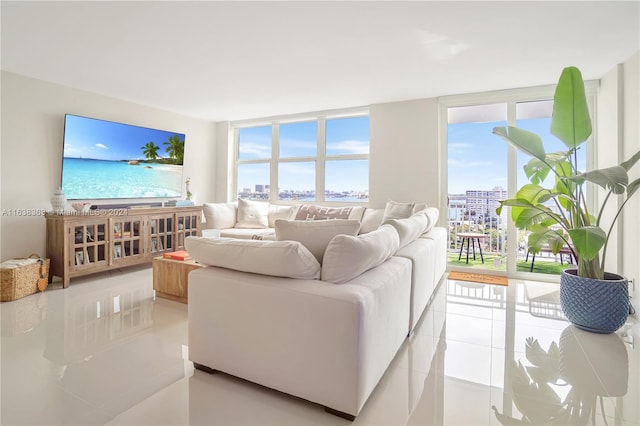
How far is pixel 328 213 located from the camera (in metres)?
4.86

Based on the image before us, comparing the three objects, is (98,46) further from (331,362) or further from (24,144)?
(331,362)

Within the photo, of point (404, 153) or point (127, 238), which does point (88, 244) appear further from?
point (404, 153)

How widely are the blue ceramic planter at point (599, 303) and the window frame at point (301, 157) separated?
312 cm

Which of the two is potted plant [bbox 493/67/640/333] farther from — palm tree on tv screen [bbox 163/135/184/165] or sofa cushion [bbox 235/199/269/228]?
palm tree on tv screen [bbox 163/135/184/165]

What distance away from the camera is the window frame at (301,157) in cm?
538

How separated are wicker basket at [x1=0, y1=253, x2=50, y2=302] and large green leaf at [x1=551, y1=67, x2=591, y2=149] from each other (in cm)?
516

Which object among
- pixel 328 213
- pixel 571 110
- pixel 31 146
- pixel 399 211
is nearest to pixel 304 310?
pixel 571 110

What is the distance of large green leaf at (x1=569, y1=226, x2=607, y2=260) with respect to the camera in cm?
228

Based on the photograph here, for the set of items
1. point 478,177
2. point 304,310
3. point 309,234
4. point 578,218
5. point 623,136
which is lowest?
point 304,310

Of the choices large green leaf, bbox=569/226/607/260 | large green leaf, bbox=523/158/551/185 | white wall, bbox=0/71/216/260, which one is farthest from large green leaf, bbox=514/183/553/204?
white wall, bbox=0/71/216/260

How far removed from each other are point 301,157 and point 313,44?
295 cm

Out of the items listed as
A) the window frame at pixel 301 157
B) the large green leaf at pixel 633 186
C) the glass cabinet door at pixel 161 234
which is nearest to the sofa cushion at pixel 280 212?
the window frame at pixel 301 157

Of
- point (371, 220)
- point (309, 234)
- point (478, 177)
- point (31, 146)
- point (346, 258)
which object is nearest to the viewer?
point (346, 258)

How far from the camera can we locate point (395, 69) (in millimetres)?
3525
